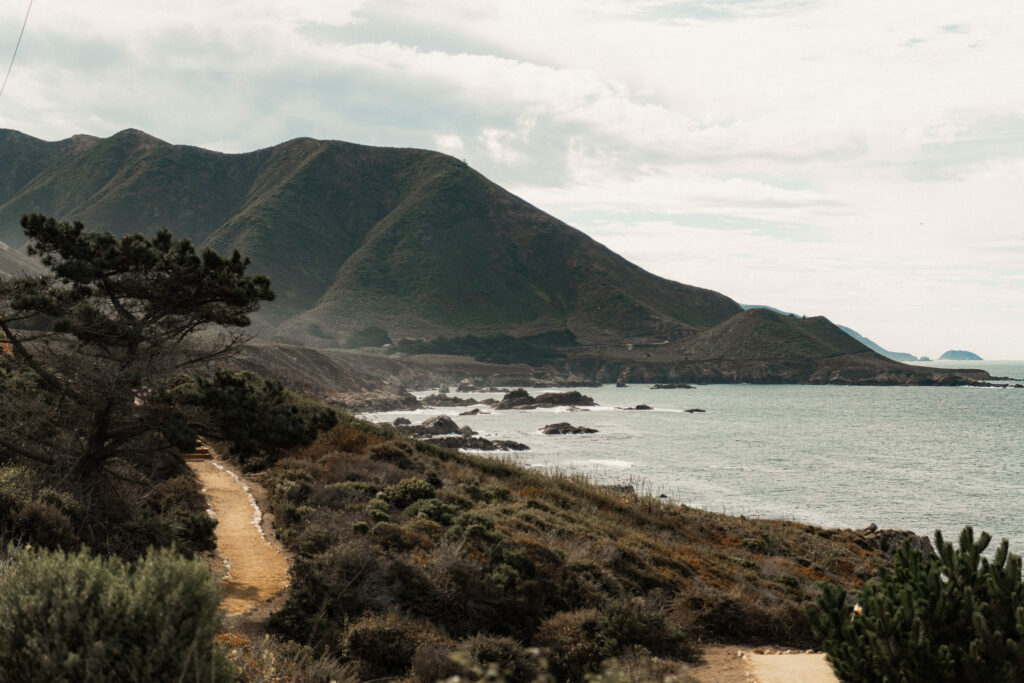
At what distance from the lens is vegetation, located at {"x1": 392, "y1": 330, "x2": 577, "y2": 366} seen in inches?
6334

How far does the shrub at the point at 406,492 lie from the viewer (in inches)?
687

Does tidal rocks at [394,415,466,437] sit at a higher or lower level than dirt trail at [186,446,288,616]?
lower

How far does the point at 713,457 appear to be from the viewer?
5794cm

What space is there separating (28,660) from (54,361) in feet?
27.7

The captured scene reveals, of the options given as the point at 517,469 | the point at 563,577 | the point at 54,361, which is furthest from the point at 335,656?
the point at 517,469

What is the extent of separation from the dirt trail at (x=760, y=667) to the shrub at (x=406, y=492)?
768 cm

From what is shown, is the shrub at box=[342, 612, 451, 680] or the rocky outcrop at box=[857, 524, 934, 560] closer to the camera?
the shrub at box=[342, 612, 451, 680]

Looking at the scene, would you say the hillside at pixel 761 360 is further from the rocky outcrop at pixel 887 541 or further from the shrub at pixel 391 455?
the shrub at pixel 391 455

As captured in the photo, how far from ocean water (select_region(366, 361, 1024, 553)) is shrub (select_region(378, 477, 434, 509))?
23892 millimetres

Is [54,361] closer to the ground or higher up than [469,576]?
higher up

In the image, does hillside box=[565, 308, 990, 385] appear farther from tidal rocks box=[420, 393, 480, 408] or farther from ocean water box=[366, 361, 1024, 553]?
tidal rocks box=[420, 393, 480, 408]

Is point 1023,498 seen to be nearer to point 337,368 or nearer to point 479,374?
point 337,368

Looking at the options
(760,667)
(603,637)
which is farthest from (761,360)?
(603,637)

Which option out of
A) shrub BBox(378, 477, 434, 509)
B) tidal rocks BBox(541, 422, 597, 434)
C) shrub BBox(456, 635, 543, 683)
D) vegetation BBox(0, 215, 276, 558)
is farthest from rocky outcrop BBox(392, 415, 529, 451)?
shrub BBox(456, 635, 543, 683)
